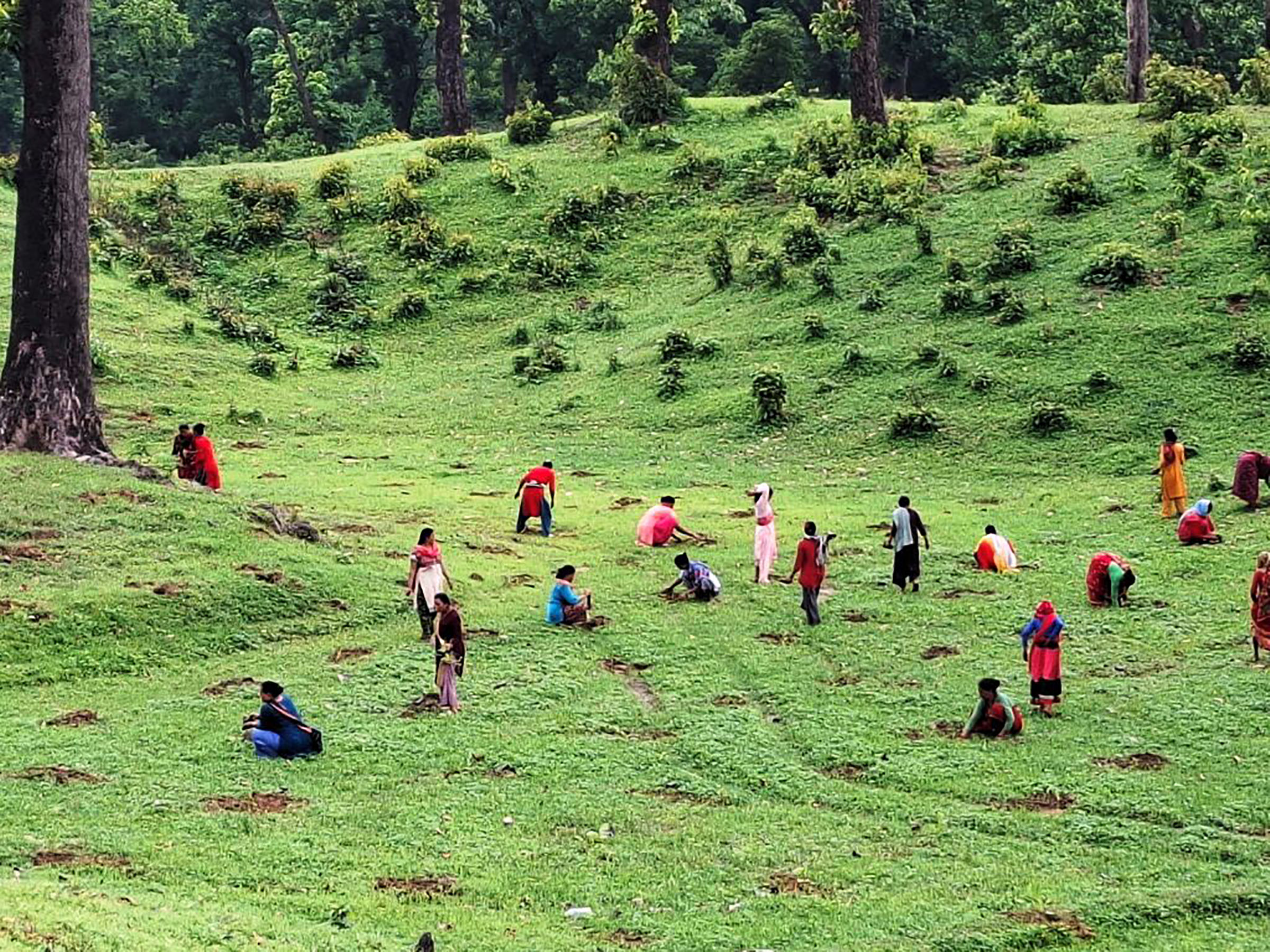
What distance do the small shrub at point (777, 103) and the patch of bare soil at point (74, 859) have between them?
41988 mm

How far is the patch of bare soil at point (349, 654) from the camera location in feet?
64.1

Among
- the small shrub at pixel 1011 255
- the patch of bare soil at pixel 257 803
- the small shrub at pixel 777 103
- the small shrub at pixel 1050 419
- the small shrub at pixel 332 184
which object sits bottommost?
the patch of bare soil at pixel 257 803

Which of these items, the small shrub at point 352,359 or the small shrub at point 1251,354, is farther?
the small shrub at point 352,359

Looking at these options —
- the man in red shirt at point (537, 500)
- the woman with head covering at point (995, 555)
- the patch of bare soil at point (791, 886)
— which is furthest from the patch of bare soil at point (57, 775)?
the woman with head covering at point (995, 555)

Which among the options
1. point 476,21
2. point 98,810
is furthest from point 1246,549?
point 476,21

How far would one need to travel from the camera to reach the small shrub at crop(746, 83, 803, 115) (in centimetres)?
5153

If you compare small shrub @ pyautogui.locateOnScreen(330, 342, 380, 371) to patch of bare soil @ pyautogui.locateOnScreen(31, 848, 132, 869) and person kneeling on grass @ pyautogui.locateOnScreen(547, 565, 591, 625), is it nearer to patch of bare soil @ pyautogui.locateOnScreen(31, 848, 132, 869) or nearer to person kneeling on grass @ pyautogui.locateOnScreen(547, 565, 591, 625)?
person kneeling on grass @ pyautogui.locateOnScreen(547, 565, 591, 625)

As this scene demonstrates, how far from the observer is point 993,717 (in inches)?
→ 666

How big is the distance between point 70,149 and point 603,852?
55.3ft

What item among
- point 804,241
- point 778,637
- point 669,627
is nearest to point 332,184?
point 804,241

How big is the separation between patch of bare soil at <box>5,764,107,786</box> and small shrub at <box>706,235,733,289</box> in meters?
28.0

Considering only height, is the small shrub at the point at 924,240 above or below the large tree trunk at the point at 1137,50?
below

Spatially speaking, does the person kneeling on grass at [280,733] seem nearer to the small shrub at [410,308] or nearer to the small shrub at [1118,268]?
the small shrub at [1118,268]

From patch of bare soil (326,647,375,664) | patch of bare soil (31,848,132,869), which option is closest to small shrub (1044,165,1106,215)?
patch of bare soil (326,647,375,664)
